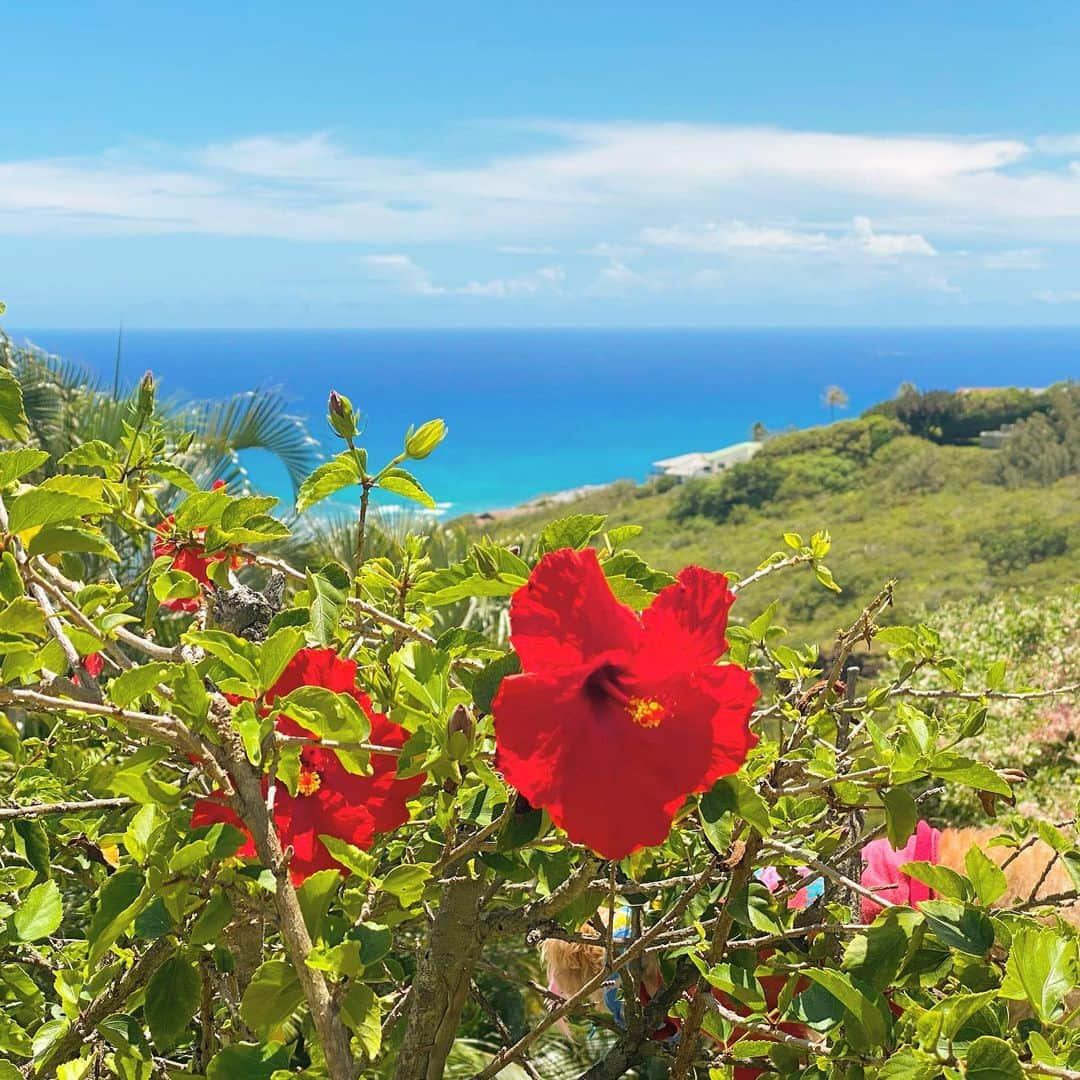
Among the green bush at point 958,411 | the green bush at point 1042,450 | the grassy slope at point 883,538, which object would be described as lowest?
the grassy slope at point 883,538

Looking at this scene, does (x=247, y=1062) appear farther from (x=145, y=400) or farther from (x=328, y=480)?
(x=145, y=400)

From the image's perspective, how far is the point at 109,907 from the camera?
785 millimetres

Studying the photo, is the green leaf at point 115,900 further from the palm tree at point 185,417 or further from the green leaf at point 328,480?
the palm tree at point 185,417

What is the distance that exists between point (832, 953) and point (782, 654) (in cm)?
34

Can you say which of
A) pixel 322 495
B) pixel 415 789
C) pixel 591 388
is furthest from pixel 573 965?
pixel 591 388

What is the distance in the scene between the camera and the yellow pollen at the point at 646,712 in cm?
76

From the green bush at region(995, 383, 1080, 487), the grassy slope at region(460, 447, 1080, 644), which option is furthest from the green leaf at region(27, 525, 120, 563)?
the green bush at region(995, 383, 1080, 487)

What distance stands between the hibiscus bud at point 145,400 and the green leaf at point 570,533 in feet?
1.74

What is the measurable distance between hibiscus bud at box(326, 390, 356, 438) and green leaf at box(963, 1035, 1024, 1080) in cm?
70

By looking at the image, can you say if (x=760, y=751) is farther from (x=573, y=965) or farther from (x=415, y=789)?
(x=573, y=965)

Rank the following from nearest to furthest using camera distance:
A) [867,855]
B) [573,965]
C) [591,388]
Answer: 1. [867,855]
2. [573,965]
3. [591,388]

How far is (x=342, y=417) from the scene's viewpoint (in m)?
1.01

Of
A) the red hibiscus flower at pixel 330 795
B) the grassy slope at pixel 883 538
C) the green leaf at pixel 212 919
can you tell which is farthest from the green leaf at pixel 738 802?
the grassy slope at pixel 883 538

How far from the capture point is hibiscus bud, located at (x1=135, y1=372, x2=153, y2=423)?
3.73ft
